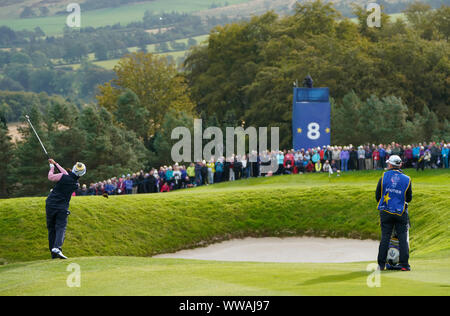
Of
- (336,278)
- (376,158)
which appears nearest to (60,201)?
(336,278)

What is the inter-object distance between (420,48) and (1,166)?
47820 millimetres

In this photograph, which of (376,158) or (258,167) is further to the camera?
(258,167)

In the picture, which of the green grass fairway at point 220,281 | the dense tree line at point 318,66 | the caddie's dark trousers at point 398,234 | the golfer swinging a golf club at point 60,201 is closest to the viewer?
the green grass fairway at point 220,281

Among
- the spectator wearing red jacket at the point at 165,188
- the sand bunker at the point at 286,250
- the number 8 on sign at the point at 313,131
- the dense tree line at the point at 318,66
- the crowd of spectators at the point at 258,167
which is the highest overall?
the dense tree line at the point at 318,66

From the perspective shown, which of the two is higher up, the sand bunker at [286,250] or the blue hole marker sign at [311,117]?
the blue hole marker sign at [311,117]

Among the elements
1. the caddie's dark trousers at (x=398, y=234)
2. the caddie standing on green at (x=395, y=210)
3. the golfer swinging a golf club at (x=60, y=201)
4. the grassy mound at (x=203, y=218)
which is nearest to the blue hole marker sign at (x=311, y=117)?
the grassy mound at (x=203, y=218)

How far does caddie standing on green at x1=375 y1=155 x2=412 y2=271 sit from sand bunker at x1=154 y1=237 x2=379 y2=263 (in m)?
11.7

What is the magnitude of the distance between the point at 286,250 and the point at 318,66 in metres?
51.1

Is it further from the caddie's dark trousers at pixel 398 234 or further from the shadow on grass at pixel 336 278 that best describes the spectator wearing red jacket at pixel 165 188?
the shadow on grass at pixel 336 278

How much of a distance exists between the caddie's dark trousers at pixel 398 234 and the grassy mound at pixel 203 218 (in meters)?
10.8

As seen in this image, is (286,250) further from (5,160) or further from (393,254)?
(5,160)

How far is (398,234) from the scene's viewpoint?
609 inches

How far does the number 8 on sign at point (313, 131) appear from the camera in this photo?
45656 mm

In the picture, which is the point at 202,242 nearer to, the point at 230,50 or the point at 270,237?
the point at 270,237
